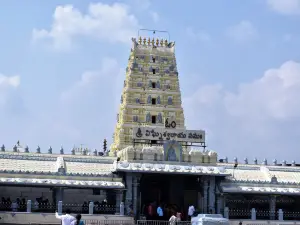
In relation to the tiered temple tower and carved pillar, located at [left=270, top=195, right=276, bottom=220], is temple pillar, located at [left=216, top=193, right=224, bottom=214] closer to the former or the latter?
carved pillar, located at [left=270, top=195, right=276, bottom=220]

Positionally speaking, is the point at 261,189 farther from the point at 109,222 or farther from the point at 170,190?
the point at 109,222

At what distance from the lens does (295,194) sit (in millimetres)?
53938

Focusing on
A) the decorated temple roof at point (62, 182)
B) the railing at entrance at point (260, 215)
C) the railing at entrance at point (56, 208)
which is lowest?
the railing at entrance at point (260, 215)

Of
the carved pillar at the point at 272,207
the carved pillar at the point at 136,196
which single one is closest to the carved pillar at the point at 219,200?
the carved pillar at the point at 272,207

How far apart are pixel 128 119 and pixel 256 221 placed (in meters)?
21.6

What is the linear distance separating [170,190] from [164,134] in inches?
192

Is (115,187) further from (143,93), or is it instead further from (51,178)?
(143,93)


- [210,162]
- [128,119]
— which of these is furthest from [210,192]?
[128,119]

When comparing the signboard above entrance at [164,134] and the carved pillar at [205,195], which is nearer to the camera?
the carved pillar at [205,195]

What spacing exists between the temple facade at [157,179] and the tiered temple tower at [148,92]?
7325 millimetres

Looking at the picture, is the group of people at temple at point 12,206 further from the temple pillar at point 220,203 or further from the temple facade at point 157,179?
the temple pillar at point 220,203

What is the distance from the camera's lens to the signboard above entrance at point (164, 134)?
178 feet

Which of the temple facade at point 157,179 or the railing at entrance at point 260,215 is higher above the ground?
the temple facade at point 157,179

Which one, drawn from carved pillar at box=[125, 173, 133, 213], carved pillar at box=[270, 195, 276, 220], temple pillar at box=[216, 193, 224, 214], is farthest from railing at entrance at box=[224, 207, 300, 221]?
carved pillar at box=[125, 173, 133, 213]
